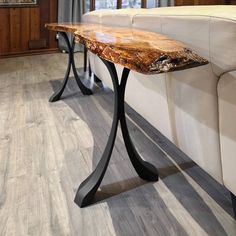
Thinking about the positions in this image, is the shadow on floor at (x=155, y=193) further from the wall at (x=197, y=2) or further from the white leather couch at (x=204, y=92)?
the wall at (x=197, y=2)

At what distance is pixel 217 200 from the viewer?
1240 millimetres

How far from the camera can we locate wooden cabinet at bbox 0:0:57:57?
4562mm

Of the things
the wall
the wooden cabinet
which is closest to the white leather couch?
the wooden cabinet

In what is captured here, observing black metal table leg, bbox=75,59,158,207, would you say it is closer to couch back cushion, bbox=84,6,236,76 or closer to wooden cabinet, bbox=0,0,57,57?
couch back cushion, bbox=84,6,236,76

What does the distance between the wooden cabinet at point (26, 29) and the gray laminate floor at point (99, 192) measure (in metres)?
2.74

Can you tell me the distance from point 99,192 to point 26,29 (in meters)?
4.09

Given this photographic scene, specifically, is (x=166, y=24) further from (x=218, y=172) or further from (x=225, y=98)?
(x=218, y=172)

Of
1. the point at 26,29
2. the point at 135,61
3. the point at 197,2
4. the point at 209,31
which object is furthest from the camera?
the point at 197,2

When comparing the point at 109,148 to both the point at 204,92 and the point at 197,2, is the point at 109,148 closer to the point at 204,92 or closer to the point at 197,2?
the point at 204,92

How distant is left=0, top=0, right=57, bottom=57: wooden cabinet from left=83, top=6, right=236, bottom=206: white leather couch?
3.69m

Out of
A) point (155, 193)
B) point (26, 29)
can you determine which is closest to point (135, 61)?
point (155, 193)

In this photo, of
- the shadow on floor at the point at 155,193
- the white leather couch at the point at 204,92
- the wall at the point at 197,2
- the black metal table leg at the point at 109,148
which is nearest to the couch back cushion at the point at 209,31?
the white leather couch at the point at 204,92

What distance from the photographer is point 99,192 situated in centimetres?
131

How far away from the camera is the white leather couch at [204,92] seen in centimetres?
92
